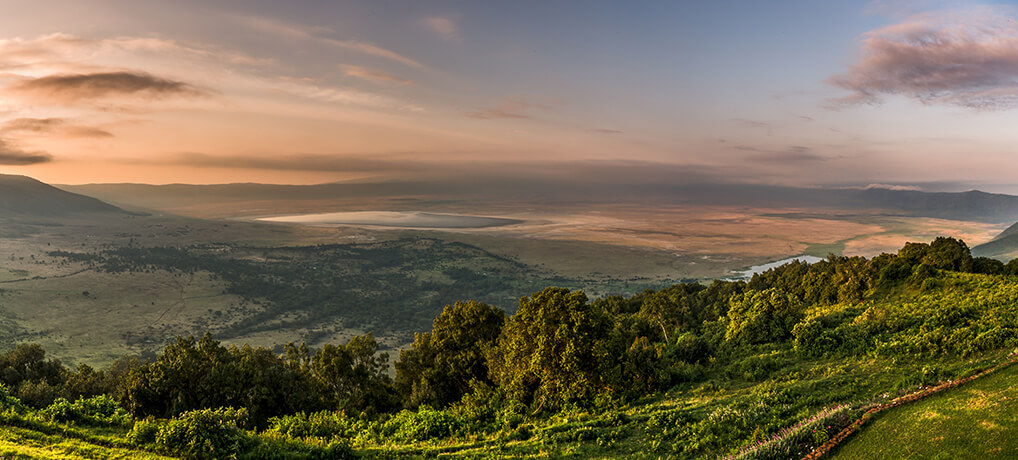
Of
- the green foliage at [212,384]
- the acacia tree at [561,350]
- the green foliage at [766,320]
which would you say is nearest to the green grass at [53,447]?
the green foliage at [212,384]

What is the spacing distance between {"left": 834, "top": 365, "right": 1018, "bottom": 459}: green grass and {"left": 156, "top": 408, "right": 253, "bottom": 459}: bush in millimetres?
20981

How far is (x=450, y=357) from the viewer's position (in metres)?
36.8

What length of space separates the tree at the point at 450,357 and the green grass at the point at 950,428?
78.2 ft

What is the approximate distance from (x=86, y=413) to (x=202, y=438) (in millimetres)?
7226

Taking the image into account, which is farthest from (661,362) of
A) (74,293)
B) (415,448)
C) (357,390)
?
(74,293)

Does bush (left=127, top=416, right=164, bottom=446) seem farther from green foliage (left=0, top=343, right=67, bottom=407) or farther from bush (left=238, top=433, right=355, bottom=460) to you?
green foliage (left=0, top=343, right=67, bottom=407)

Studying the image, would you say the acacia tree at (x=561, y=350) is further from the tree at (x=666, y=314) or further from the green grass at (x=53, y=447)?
the tree at (x=666, y=314)

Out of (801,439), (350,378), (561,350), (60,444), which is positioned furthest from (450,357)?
(801,439)

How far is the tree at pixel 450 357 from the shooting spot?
116ft

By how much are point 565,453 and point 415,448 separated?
21.2 ft

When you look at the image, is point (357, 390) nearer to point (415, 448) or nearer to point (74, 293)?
point (415, 448)

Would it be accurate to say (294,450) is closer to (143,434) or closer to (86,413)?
(143,434)

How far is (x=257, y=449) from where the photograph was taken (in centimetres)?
1838

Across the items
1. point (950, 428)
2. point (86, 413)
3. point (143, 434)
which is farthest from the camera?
point (86, 413)
